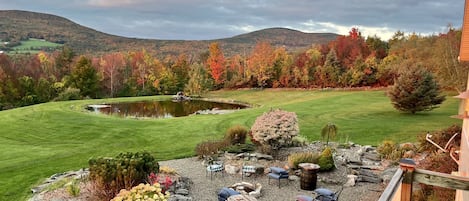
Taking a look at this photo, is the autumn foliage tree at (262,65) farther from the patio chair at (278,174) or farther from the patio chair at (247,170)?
the patio chair at (278,174)

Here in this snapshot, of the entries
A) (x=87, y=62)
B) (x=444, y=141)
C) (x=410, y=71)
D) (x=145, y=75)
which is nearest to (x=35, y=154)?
(x=444, y=141)

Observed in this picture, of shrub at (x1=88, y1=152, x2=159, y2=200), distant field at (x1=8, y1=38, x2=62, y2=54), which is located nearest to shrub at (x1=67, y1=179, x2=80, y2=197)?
shrub at (x1=88, y1=152, x2=159, y2=200)

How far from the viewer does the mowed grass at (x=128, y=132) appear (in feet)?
46.5

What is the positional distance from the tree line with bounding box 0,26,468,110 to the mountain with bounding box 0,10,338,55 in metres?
23.2

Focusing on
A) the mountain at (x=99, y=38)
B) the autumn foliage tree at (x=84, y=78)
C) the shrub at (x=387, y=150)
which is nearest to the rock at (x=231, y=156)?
the shrub at (x=387, y=150)

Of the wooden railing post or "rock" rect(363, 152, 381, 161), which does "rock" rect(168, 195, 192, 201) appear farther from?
"rock" rect(363, 152, 381, 161)

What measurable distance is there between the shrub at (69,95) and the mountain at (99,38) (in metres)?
34.7

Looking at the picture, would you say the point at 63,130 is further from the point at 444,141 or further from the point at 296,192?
the point at 444,141

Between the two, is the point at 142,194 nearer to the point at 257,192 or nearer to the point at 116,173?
the point at 116,173

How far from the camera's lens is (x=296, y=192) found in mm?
→ 10195

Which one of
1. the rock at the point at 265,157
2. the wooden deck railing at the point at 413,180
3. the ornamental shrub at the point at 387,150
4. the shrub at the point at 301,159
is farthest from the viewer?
the ornamental shrub at the point at 387,150

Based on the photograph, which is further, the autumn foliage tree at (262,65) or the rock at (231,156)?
the autumn foliage tree at (262,65)

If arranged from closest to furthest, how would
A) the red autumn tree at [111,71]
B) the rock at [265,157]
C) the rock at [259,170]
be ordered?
the rock at [259,170] < the rock at [265,157] < the red autumn tree at [111,71]

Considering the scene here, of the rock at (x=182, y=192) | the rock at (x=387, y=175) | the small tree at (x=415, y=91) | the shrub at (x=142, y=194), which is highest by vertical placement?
the small tree at (x=415, y=91)
